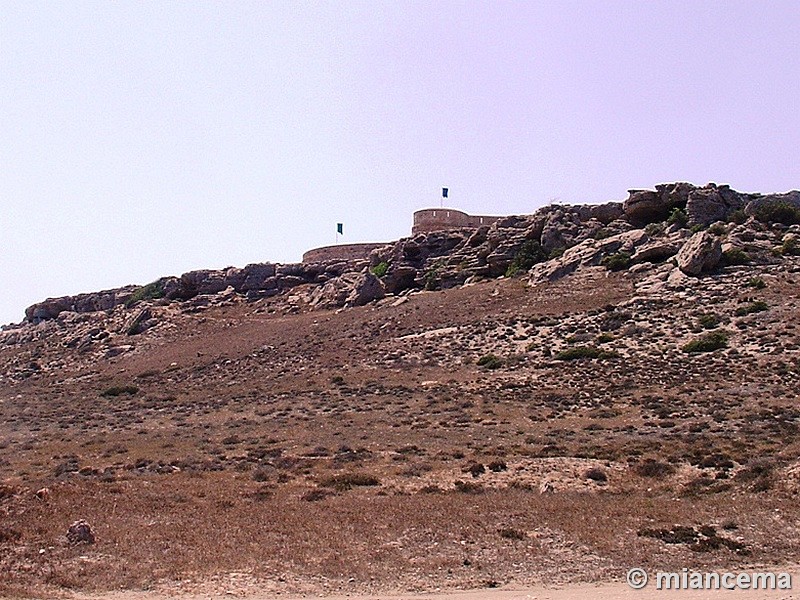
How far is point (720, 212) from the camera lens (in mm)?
46375

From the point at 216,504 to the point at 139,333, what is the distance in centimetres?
4322

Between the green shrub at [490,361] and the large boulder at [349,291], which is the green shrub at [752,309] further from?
the large boulder at [349,291]

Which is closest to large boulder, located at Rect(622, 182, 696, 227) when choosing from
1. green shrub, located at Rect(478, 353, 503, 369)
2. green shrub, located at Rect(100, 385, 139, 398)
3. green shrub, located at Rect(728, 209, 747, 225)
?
green shrub, located at Rect(728, 209, 747, 225)

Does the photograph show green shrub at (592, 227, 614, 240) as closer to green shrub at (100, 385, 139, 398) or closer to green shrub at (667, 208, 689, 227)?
green shrub at (667, 208, 689, 227)

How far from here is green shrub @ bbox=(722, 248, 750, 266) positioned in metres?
39.4

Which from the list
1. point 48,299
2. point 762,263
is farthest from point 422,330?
point 48,299

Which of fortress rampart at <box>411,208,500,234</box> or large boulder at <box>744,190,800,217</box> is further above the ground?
fortress rampart at <box>411,208,500,234</box>

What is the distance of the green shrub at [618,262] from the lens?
42719 millimetres

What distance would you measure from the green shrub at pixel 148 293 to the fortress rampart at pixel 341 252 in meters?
12.1

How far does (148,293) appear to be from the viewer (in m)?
64.2

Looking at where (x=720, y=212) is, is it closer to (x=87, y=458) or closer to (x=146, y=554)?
(x=87, y=458)

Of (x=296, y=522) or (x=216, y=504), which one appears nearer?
(x=296, y=522)

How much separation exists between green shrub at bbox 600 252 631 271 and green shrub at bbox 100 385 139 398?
84.3ft

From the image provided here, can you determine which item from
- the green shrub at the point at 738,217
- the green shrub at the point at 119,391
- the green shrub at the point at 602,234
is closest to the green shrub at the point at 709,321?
the green shrub at the point at 738,217
